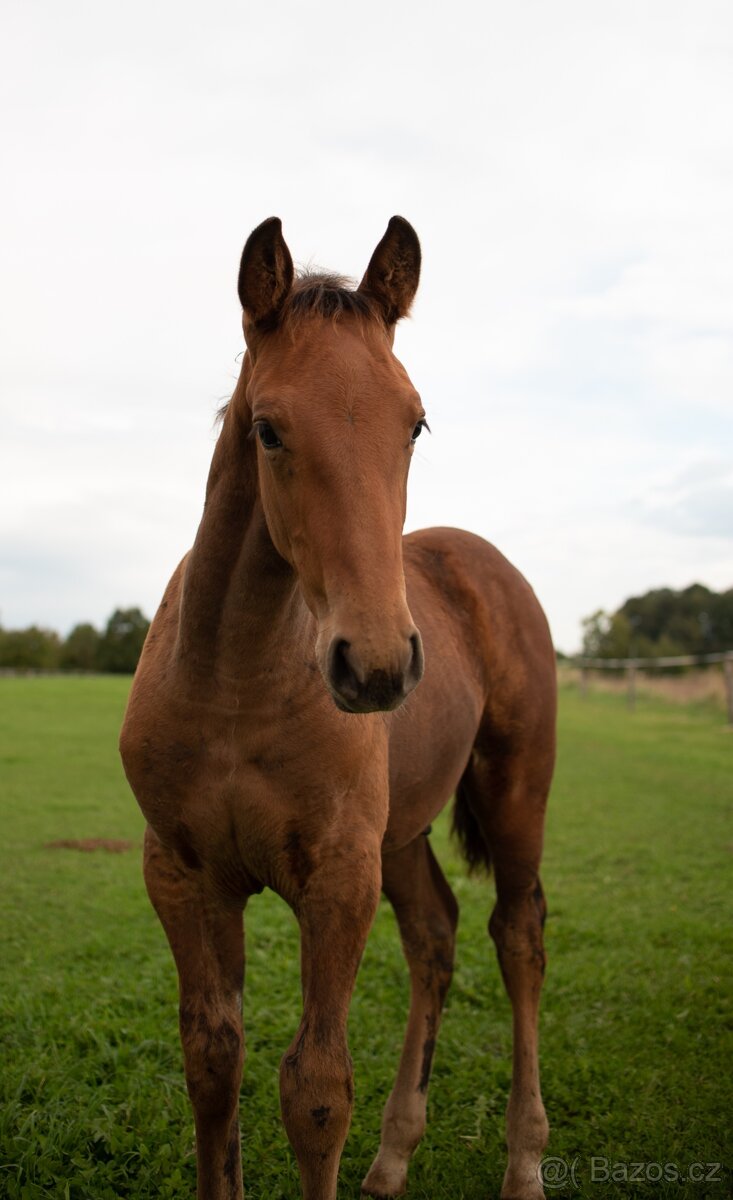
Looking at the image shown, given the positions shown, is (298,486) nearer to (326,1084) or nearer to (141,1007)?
(326,1084)

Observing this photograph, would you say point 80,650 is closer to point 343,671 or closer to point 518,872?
point 518,872

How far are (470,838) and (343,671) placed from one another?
284 cm

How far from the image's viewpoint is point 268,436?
7.32 ft

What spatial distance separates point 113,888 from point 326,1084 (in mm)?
5210

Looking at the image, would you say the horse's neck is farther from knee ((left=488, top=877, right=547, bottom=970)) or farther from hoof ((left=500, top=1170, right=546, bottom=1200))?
hoof ((left=500, top=1170, right=546, bottom=1200))

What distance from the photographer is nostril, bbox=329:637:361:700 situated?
191cm

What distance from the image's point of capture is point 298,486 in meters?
2.18

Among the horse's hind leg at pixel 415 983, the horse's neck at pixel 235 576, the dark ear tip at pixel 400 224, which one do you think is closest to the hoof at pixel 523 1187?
the horse's hind leg at pixel 415 983

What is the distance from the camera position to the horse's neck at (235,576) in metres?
2.58

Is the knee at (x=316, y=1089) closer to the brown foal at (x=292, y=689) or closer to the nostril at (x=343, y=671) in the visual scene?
the brown foal at (x=292, y=689)

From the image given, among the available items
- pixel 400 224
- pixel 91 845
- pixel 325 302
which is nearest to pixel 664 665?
pixel 91 845

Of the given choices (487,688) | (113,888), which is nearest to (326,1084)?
(487,688)

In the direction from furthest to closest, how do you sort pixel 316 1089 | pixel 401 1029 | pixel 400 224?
pixel 401 1029 → pixel 400 224 → pixel 316 1089

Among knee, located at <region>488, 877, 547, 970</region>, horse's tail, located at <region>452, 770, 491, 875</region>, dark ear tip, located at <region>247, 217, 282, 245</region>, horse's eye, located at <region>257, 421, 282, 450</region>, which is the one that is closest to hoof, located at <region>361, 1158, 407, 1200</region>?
knee, located at <region>488, 877, 547, 970</region>
